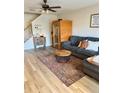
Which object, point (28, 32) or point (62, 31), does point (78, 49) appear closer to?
point (62, 31)

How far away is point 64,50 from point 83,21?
184 centimetres

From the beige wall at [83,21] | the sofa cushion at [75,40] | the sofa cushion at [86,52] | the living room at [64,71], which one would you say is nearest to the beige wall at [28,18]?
the beige wall at [83,21]

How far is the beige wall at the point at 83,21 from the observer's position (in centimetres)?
507

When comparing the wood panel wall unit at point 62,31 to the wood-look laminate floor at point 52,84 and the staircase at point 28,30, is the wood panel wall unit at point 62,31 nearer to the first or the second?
the staircase at point 28,30

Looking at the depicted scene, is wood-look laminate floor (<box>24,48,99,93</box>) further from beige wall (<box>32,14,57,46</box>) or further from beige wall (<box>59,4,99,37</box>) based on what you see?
beige wall (<box>32,14,57,46</box>)

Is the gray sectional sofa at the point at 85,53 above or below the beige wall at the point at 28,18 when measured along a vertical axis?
below

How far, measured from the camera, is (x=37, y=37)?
22.5 ft

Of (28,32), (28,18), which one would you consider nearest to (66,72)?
(28,32)

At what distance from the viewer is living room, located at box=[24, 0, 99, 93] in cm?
280

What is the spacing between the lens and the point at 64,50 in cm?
490
